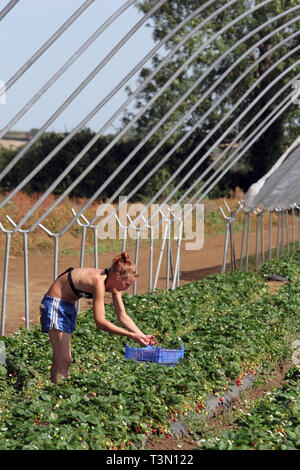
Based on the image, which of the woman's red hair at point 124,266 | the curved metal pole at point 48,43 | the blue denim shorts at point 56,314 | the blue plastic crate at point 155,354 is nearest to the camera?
the woman's red hair at point 124,266

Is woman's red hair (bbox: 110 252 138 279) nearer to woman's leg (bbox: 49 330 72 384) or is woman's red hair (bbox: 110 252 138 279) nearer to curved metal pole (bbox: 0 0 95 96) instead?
woman's leg (bbox: 49 330 72 384)

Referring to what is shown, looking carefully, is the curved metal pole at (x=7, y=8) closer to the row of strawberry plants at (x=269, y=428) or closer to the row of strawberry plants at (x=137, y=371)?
the row of strawberry plants at (x=137, y=371)

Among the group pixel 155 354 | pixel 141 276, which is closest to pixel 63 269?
pixel 141 276

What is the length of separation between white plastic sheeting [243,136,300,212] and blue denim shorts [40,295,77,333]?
700cm

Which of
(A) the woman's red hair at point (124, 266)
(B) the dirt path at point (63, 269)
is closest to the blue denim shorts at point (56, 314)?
(A) the woman's red hair at point (124, 266)

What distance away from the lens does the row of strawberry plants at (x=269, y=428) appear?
4.15 m

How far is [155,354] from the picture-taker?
5633 millimetres

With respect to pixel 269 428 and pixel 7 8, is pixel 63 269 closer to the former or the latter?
pixel 7 8

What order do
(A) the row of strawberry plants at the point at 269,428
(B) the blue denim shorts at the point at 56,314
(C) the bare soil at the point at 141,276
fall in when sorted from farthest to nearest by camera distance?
1. (C) the bare soil at the point at 141,276
2. (B) the blue denim shorts at the point at 56,314
3. (A) the row of strawberry plants at the point at 269,428

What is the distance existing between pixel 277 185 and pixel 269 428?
25.7 feet

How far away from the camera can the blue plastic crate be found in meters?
5.63

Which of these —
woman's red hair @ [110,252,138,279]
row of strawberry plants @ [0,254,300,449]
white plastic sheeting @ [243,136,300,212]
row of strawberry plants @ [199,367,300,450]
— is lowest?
row of strawberry plants @ [199,367,300,450]

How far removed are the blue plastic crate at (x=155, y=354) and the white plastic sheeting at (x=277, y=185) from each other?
641 cm

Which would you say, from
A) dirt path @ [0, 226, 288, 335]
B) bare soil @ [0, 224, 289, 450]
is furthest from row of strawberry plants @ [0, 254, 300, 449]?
dirt path @ [0, 226, 288, 335]
